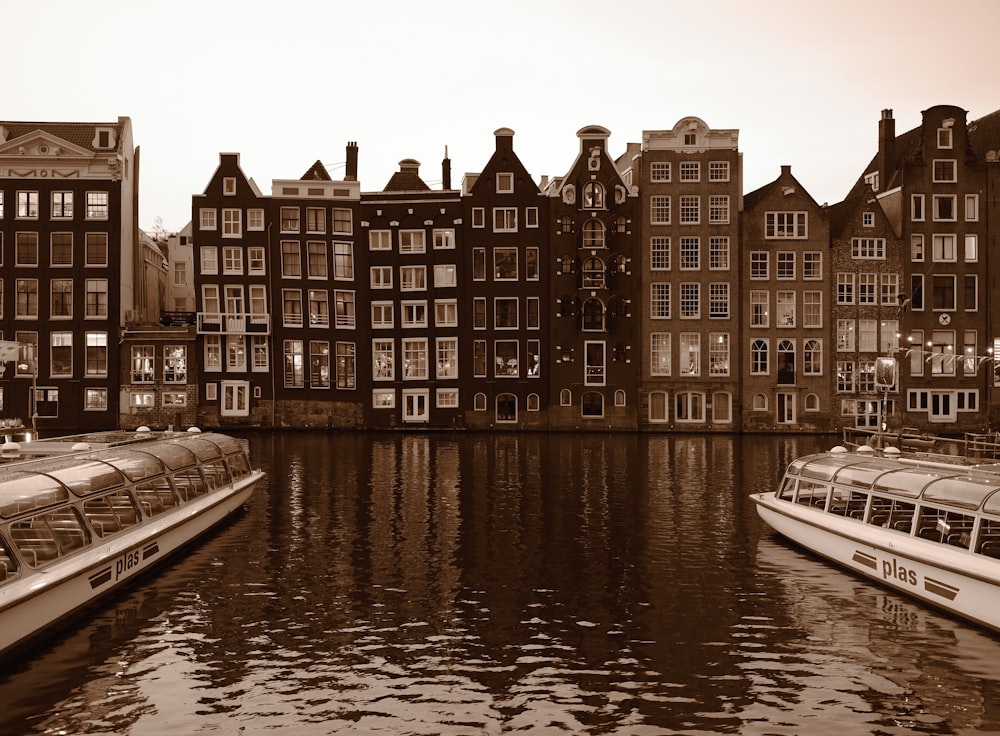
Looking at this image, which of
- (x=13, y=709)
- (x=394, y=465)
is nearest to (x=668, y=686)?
(x=13, y=709)

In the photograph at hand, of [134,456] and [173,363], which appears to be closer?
[134,456]

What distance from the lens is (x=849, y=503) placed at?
849 inches

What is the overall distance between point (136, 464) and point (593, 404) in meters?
49.2

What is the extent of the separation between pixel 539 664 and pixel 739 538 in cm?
1186

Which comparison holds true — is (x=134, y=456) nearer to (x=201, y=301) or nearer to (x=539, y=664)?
(x=539, y=664)

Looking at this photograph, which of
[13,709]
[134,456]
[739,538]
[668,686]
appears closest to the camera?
[13,709]

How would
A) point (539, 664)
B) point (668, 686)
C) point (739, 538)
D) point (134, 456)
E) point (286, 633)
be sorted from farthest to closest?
point (739, 538)
point (134, 456)
point (286, 633)
point (539, 664)
point (668, 686)

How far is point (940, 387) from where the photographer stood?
2682 inches

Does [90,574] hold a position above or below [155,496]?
below

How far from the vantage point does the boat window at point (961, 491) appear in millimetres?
16703

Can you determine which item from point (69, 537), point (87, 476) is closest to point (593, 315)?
point (87, 476)

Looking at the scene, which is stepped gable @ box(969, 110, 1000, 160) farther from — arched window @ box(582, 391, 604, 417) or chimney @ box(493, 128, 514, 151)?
chimney @ box(493, 128, 514, 151)

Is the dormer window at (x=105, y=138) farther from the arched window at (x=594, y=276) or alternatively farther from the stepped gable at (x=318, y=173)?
the arched window at (x=594, y=276)

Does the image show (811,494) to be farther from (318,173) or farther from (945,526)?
(318,173)
